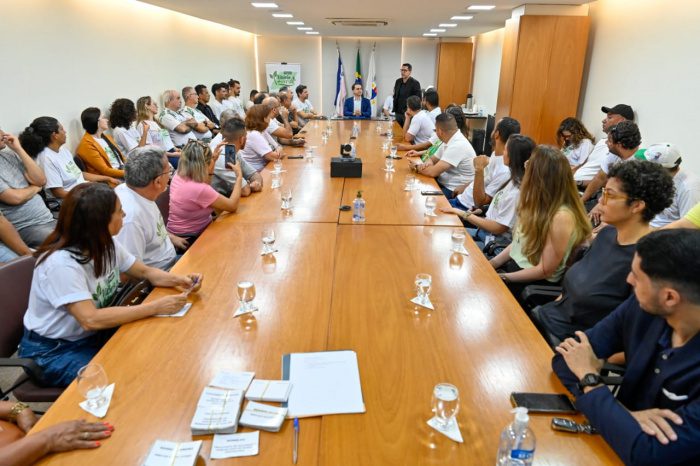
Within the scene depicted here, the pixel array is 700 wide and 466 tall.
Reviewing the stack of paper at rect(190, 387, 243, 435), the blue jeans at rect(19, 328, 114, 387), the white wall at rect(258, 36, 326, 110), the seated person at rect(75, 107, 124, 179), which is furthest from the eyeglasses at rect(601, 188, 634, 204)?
the white wall at rect(258, 36, 326, 110)

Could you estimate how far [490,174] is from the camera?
4004 millimetres

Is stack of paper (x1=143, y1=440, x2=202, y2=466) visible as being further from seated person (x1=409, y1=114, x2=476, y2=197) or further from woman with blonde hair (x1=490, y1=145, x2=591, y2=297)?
seated person (x1=409, y1=114, x2=476, y2=197)

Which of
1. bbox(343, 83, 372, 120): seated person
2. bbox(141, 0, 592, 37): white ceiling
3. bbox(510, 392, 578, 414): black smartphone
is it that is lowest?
bbox(510, 392, 578, 414): black smartphone

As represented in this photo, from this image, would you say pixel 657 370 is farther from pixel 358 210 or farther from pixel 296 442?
pixel 358 210

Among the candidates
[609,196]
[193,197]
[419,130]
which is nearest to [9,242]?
[193,197]

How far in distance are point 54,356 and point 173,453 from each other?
1.04 meters

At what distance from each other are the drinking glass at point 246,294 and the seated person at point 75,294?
258 mm

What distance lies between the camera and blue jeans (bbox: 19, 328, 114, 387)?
1.86 metres

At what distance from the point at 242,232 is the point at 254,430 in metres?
1.71

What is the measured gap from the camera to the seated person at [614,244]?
1888 mm

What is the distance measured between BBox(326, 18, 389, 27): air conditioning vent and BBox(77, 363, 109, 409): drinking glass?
796 centimetres

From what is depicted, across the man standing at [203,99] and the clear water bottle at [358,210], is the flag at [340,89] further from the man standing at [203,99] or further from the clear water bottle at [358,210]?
the clear water bottle at [358,210]

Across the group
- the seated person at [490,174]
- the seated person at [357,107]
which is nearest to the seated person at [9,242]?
the seated person at [490,174]

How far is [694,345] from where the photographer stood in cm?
124
